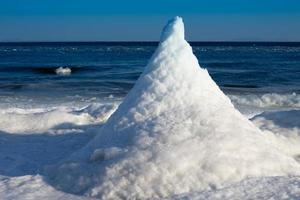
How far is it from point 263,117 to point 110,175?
4.06 metres

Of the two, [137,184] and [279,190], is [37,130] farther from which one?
[279,190]

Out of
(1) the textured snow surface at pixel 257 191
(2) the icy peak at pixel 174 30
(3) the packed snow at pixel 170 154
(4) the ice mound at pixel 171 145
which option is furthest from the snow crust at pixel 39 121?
(1) the textured snow surface at pixel 257 191

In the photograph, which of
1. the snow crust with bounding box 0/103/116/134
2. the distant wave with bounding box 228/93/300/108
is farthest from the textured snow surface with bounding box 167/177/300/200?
the distant wave with bounding box 228/93/300/108

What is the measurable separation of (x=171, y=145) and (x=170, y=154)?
20cm

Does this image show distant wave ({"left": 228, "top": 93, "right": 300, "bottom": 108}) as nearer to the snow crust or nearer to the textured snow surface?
the snow crust

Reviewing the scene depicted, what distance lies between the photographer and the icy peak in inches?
264

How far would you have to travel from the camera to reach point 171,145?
5.34m

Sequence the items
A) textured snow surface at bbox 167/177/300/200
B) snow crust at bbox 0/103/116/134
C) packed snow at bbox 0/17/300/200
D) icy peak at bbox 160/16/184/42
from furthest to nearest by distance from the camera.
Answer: snow crust at bbox 0/103/116/134
icy peak at bbox 160/16/184/42
packed snow at bbox 0/17/300/200
textured snow surface at bbox 167/177/300/200

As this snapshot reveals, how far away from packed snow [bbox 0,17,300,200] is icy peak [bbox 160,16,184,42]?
1cm

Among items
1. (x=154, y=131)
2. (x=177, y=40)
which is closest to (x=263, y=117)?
(x=177, y=40)

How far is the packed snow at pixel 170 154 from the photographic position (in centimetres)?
485

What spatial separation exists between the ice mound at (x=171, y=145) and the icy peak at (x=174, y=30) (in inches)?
0.6

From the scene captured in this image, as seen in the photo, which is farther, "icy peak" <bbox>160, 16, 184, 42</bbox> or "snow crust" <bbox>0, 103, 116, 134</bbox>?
"snow crust" <bbox>0, 103, 116, 134</bbox>

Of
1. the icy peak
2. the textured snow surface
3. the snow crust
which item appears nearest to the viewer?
the textured snow surface
